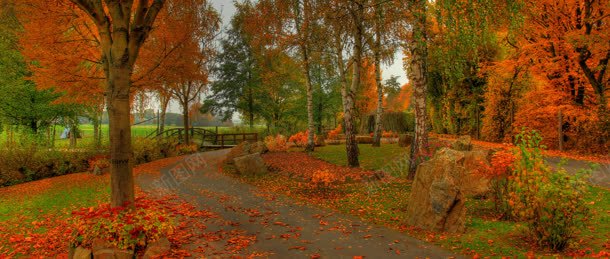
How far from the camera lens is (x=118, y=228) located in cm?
584

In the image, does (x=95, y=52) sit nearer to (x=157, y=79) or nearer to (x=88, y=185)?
(x=157, y=79)

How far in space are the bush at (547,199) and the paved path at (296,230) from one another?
1.60 m

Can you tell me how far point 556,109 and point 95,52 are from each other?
22.1m

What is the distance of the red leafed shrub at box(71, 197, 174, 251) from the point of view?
5.84m

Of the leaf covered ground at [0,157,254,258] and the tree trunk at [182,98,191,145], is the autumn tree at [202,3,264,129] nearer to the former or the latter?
the tree trunk at [182,98,191,145]

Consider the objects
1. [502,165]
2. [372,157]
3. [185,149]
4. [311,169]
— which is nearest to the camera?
[502,165]

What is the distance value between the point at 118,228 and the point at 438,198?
619cm

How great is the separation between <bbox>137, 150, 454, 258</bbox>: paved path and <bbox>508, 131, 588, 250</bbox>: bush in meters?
1.60

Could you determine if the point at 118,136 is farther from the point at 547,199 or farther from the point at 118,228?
the point at 547,199

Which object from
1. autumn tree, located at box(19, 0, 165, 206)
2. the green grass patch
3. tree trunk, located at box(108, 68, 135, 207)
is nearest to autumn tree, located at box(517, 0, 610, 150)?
autumn tree, located at box(19, 0, 165, 206)

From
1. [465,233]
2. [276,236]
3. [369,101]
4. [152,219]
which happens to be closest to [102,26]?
[152,219]

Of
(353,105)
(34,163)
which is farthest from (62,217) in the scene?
(353,105)

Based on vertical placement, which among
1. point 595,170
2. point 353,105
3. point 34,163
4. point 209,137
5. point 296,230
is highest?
point 353,105

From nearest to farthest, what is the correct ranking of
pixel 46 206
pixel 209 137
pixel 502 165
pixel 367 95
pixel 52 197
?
1. pixel 502 165
2. pixel 46 206
3. pixel 52 197
4. pixel 209 137
5. pixel 367 95
